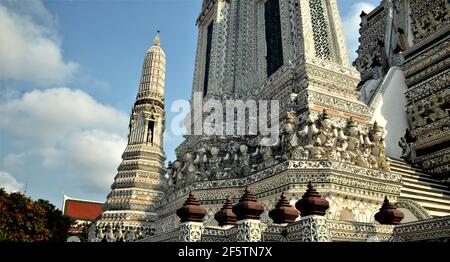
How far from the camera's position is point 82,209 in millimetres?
32500

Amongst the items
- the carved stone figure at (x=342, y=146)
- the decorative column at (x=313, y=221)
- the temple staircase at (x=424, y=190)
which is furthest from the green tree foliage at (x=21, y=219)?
the temple staircase at (x=424, y=190)

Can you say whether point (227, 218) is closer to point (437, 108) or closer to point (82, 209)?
point (437, 108)

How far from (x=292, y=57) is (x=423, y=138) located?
17.0 ft

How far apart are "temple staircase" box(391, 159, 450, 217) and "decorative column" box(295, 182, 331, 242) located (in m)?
4.66

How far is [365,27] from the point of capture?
2256cm

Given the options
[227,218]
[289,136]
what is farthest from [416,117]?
[227,218]

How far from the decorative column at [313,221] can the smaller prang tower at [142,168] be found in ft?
38.5

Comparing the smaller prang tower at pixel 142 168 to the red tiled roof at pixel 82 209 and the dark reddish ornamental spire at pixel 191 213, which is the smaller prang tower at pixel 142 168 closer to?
the dark reddish ornamental spire at pixel 191 213

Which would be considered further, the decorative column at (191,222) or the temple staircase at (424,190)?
the temple staircase at (424,190)

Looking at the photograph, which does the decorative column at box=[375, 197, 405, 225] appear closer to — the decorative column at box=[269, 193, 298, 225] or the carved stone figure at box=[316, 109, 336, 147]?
the decorative column at box=[269, 193, 298, 225]

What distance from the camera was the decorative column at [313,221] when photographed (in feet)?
19.3

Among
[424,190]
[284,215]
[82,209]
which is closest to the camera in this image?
[284,215]

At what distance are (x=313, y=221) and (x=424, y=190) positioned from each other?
6.27 m

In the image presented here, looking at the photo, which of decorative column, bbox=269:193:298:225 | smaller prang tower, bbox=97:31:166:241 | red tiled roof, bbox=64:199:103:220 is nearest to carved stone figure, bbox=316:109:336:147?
decorative column, bbox=269:193:298:225
